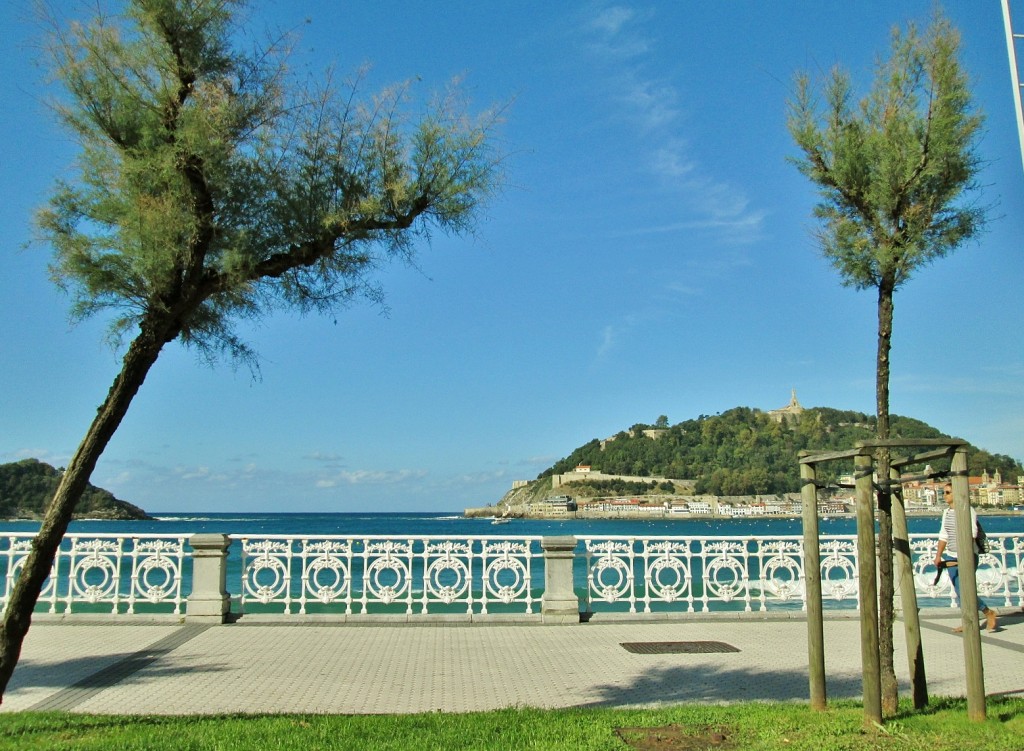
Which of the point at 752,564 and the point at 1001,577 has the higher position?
the point at 1001,577

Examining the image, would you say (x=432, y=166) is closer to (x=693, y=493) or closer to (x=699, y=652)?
(x=699, y=652)

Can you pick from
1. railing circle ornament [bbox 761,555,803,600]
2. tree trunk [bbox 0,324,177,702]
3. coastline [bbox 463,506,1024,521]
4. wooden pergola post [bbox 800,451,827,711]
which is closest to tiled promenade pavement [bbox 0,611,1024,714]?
railing circle ornament [bbox 761,555,803,600]

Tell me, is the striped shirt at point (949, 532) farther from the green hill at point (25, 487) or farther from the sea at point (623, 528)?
the green hill at point (25, 487)

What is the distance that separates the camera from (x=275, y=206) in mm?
6406

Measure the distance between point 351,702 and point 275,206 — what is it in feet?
13.6

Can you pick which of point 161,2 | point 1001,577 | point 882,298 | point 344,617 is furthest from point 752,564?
point 161,2

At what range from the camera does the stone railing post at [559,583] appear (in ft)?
37.1

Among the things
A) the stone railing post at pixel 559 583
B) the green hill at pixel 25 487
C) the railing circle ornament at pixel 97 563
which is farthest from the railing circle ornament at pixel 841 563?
the green hill at pixel 25 487

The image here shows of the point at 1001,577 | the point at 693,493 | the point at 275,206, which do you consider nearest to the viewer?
the point at 275,206

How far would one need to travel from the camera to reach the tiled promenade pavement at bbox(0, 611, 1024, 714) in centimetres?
702

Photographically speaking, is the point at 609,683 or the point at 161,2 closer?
the point at 161,2

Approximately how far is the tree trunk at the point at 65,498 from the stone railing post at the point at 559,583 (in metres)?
6.68

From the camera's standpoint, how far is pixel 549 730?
5.56 metres

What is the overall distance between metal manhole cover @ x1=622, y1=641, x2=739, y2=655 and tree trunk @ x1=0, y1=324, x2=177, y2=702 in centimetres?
614
